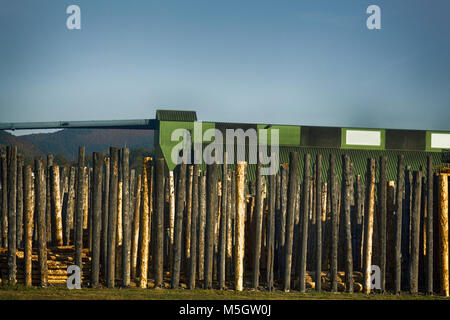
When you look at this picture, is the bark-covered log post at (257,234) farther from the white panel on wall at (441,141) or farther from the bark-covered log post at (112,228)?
the white panel on wall at (441,141)

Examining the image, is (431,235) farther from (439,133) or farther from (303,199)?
(439,133)

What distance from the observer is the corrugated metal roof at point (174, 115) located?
142ft

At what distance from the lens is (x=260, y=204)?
11422 mm

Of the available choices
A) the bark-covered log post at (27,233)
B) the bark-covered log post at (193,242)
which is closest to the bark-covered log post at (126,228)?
the bark-covered log post at (193,242)

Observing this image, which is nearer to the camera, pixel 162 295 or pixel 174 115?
pixel 162 295

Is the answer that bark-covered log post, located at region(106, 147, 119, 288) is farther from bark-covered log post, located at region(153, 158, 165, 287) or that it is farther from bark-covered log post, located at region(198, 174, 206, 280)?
bark-covered log post, located at region(198, 174, 206, 280)

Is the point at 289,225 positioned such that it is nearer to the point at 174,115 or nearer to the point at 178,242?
the point at 178,242

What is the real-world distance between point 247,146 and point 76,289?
88.4ft

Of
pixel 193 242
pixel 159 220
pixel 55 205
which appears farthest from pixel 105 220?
pixel 55 205

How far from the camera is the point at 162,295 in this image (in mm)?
10273

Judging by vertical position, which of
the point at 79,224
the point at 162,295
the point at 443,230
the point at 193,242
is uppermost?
the point at 79,224

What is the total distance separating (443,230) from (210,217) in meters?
4.27

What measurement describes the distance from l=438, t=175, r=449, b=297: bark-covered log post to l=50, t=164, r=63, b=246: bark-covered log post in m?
7.88

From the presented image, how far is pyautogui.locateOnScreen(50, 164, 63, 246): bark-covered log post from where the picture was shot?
44.0 ft
